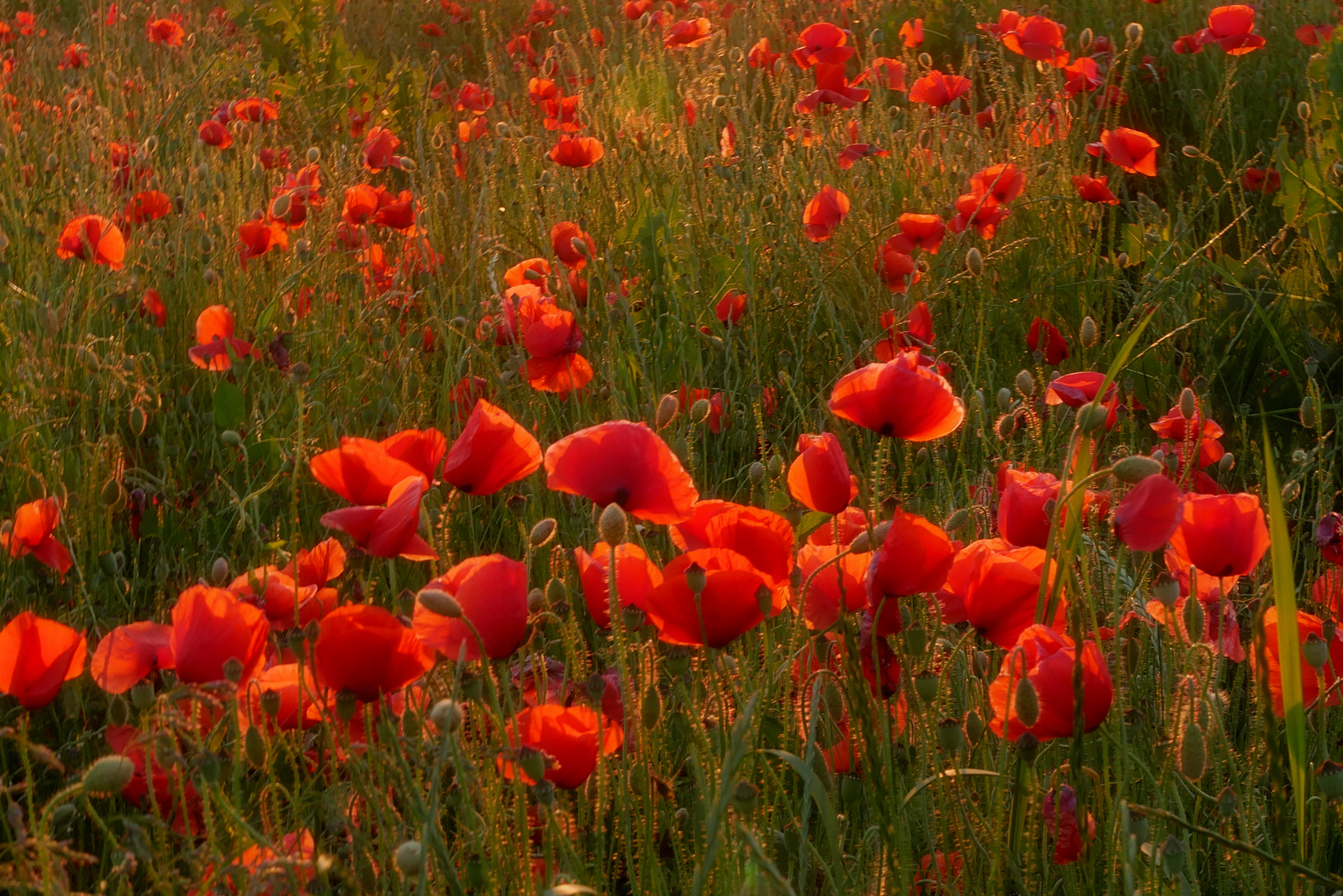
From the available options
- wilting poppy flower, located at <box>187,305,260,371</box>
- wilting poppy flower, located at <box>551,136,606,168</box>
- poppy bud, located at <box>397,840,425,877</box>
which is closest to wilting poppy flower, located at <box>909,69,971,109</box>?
wilting poppy flower, located at <box>551,136,606,168</box>

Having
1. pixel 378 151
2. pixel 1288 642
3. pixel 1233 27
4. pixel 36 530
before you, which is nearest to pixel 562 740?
pixel 1288 642

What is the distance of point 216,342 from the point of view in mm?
2148

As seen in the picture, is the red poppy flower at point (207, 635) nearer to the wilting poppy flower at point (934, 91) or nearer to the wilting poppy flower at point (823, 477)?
the wilting poppy flower at point (823, 477)

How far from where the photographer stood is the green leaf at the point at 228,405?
2158 millimetres

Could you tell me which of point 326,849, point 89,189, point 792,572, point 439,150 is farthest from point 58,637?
point 439,150

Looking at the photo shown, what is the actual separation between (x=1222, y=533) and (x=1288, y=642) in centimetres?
19

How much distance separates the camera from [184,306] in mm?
2736

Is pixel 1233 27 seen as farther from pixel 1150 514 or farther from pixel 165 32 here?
pixel 165 32

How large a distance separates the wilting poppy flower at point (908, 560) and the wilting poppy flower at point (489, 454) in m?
0.36

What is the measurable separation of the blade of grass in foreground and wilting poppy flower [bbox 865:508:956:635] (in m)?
0.26

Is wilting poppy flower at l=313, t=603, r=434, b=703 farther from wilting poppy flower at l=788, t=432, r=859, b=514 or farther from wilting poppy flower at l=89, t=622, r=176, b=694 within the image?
wilting poppy flower at l=788, t=432, r=859, b=514

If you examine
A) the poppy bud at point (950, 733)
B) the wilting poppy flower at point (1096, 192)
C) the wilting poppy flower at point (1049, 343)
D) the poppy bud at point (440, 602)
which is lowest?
the wilting poppy flower at point (1049, 343)

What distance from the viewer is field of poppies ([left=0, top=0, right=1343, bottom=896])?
1024 millimetres

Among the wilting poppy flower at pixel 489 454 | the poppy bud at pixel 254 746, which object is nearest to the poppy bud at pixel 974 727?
the wilting poppy flower at pixel 489 454
